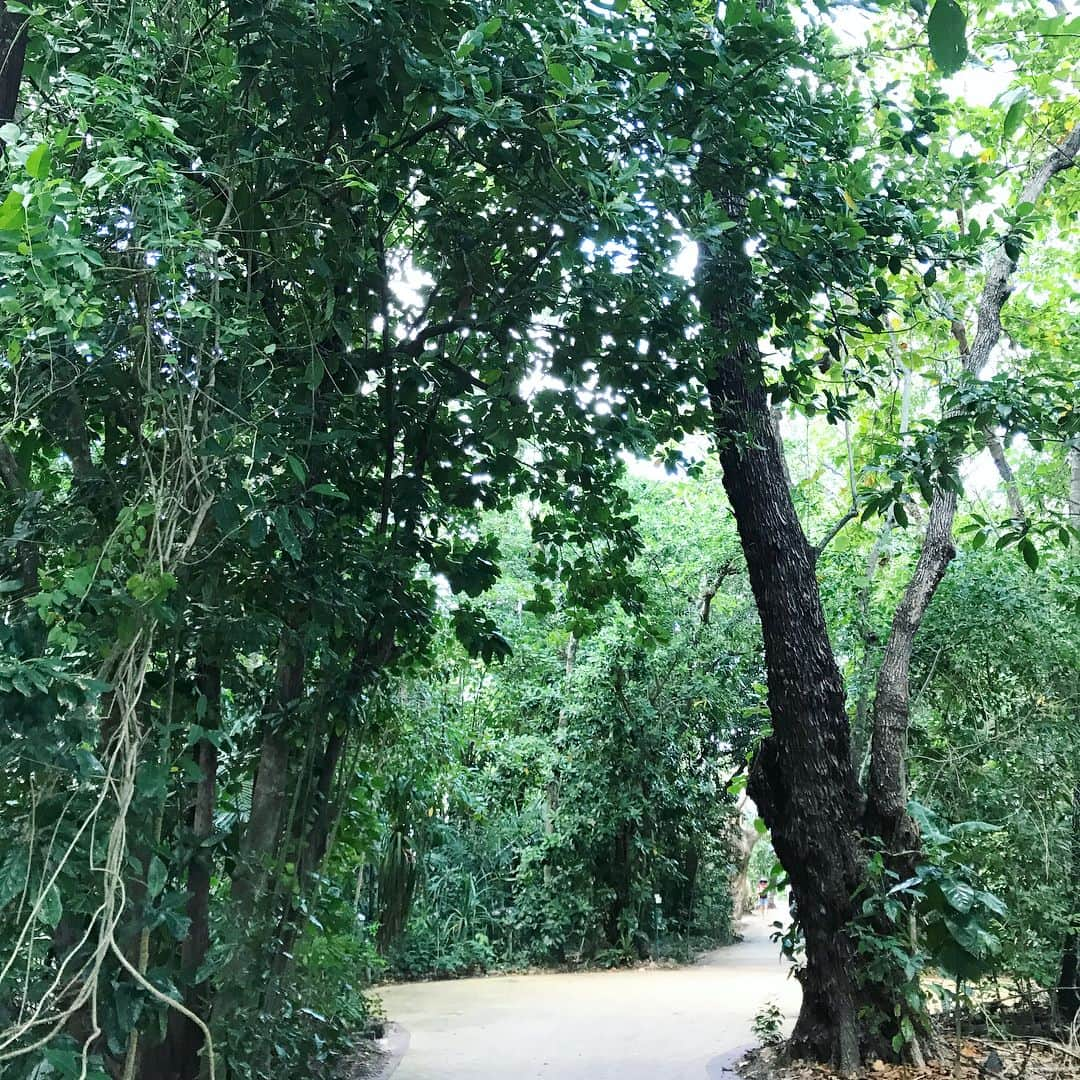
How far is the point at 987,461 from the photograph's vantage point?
35.7 feet

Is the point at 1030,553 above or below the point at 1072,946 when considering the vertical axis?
above

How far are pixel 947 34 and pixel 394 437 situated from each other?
12.2 ft

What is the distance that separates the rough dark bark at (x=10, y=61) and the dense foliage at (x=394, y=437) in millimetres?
15

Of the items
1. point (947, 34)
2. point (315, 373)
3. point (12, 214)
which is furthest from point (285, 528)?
point (947, 34)

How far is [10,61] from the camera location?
A: 3227 mm

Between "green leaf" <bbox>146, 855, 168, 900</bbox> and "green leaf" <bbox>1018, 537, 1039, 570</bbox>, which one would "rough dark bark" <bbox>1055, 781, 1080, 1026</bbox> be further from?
"green leaf" <bbox>146, 855, 168, 900</bbox>

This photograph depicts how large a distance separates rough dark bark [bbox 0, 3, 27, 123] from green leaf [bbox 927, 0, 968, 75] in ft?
10.3

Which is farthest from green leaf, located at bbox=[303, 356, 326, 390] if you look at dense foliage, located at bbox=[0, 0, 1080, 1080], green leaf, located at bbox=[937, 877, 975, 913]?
green leaf, located at bbox=[937, 877, 975, 913]

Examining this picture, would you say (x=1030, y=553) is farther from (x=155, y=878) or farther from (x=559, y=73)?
(x=155, y=878)

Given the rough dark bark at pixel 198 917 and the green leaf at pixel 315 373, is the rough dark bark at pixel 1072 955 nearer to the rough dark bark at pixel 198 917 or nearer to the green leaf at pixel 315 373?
the rough dark bark at pixel 198 917

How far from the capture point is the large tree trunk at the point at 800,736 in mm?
5578

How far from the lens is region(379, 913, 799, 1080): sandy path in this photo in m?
6.43

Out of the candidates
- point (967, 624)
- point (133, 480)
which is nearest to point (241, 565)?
point (133, 480)

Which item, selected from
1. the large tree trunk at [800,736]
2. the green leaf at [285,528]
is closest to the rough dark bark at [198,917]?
the green leaf at [285,528]
